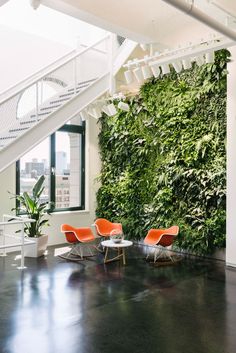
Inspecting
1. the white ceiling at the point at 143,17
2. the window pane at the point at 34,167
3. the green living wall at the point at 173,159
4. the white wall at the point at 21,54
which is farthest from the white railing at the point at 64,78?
the green living wall at the point at 173,159

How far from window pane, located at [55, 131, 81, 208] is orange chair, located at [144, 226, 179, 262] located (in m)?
2.86

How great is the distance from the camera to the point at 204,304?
15.3ft

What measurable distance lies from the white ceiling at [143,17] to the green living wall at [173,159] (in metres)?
0.96

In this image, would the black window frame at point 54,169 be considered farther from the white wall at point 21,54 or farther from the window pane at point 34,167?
the white wall at point 21,54

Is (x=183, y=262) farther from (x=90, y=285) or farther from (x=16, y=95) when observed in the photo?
(x=16, y=95)

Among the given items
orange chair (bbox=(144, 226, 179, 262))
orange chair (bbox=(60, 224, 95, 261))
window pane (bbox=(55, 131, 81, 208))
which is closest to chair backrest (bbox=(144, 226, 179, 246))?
orange chair (bbox=(144, 226, 179, 262))

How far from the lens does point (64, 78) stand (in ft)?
25.1

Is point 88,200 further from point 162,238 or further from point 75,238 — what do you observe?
point 162,238

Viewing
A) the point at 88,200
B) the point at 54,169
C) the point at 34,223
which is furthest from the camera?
the point at 88,200

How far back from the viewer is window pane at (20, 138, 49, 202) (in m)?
8.34

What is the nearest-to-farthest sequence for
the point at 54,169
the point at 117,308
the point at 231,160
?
the point at 117,308 < the point at 231,160 < the point at 54,169

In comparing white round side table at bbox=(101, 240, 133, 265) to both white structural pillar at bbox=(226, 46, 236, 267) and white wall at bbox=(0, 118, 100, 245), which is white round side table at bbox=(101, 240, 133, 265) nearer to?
white structural pillar at bbox=(226, 46, 236, 267)

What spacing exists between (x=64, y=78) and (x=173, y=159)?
116 inches

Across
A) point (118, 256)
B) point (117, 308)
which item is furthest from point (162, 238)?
point (117, 308)
